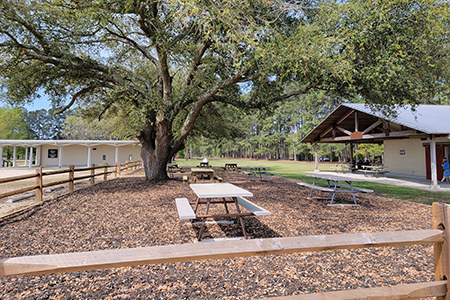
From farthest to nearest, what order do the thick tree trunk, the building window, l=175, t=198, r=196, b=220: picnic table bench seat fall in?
the building window < the thick tree trunk < l=175, t=198, r=196, b=220: picnic table bench seat

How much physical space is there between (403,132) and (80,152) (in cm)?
3120

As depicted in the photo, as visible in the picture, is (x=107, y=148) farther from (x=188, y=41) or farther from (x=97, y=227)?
(x=97, y=227)

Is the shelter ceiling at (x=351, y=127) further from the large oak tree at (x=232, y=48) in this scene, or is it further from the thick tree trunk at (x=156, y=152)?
the thick tree trunk at (x=156, y=152)

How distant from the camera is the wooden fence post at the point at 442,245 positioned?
1.85 metres

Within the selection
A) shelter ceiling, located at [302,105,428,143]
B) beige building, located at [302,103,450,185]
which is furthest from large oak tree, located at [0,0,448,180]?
shelter ceiling, located at [302,105,428,143]

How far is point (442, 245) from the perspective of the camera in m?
1.88

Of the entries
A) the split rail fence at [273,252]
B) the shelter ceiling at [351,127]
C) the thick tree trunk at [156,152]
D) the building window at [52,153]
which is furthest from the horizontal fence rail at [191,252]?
the building window at [52,153]

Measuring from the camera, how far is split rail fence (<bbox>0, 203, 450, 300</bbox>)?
4.53 ft

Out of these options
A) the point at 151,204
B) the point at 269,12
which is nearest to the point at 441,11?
the point at 269,12

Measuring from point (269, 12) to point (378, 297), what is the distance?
7.92 meters

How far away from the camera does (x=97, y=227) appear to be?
4898mm

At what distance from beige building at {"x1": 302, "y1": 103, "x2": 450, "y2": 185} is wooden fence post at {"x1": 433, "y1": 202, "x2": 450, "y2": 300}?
10.9m

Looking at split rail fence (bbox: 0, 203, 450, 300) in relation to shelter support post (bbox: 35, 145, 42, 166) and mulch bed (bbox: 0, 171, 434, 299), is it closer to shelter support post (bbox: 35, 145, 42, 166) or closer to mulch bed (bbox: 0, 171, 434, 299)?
mulch bed (bbox: 0, 171, 434, 299)

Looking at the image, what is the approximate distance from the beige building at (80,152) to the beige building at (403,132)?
67.1ft
